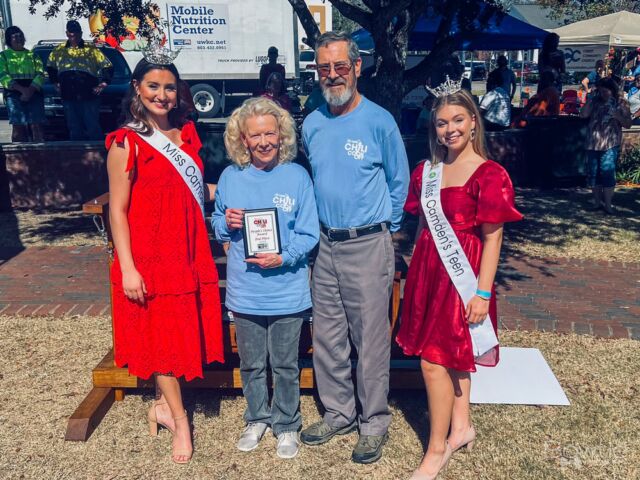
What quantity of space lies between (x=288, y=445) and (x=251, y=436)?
226 mm

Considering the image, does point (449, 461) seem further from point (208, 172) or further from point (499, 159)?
point (499, 159)

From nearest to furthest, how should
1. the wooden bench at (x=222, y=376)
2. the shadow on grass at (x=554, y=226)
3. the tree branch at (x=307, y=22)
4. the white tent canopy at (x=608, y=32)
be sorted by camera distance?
the wooden bench at (x=222, y=376)
the shadow on grass at (x=554, y=226)
the tree branch at (x=307, y=22)
the white tent canopy at (x=608, y=32)

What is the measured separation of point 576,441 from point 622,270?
331 centimetres

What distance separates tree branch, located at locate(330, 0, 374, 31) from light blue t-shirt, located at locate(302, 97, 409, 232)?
4027 millimetres

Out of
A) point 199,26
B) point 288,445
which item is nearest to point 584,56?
point 199,26

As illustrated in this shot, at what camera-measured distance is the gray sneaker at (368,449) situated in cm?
331

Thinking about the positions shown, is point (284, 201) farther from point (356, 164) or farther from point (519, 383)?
point (519, 383)

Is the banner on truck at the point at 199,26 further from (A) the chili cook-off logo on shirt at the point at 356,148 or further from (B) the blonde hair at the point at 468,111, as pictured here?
(B) the blonde hair at the point at 468,111

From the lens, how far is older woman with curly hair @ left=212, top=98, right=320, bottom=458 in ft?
10.2

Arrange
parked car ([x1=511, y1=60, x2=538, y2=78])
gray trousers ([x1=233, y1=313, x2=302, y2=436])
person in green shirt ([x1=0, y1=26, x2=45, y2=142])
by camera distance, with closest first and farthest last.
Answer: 1. gray trousers ([x1=233, y1=313, x2=302, y2=436])
2. person in green shirt ([x1=0, y1=26, x2=45, y2=142])
3. parked car ([x1=511, y1=60, x2=538, y2=78])

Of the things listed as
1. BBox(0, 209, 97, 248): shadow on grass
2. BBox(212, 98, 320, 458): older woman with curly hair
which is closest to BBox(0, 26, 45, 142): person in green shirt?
BBox(0, 209, 97, 248): shadow on grass

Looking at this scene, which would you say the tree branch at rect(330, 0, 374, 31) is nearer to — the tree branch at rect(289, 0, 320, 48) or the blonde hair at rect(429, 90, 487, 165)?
the tree branch at rect(289, 0, 320, 48)

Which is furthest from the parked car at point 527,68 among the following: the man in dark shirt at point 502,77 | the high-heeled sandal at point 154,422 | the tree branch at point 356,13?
the high-heeled sandal at point 154,422

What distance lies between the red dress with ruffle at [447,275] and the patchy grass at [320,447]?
0.70 meters
